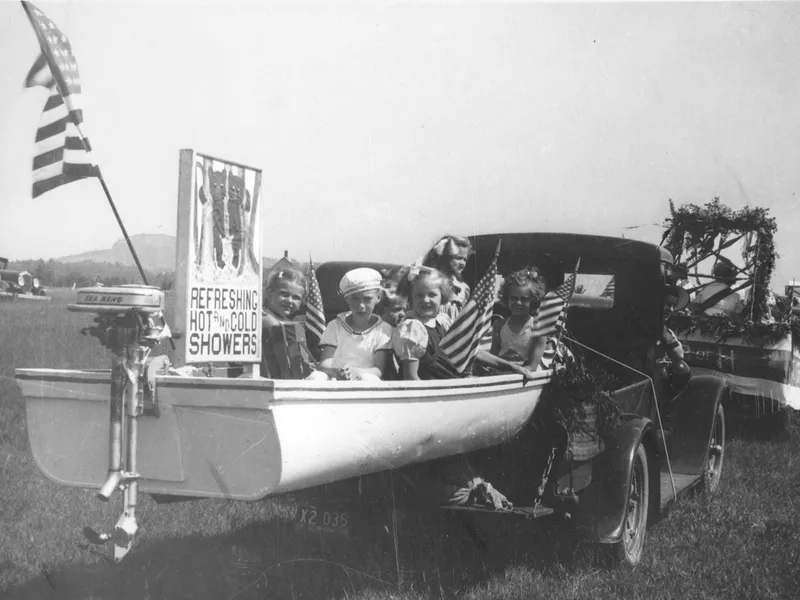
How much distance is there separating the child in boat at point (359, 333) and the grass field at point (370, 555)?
736 mm

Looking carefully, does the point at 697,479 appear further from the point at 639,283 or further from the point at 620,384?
the point at 639,283

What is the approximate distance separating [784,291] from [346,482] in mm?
10136

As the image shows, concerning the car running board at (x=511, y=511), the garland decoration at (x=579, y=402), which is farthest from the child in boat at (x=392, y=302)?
the car running board at (x=511, y=511)

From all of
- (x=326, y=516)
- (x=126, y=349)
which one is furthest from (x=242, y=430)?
(x=326, y=516)

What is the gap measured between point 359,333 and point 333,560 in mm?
1434

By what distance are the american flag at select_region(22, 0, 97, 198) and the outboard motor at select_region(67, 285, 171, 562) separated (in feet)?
3.88

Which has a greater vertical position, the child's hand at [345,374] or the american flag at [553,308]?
the american flag at [553,308]

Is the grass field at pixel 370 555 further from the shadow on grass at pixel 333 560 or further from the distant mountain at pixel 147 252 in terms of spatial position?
the distant mountain at pixel 147 252

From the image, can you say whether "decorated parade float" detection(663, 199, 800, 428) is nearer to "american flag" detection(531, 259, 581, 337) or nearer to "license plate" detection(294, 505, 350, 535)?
"american flag" detection(531, 259, 581, 337)

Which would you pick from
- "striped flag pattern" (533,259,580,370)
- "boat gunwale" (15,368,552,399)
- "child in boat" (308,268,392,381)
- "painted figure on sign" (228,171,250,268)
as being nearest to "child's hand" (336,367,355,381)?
"child in boat" (308,268,392,381)

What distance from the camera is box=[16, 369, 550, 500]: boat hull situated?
3314 millimetres

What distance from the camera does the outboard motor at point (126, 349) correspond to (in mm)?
3393

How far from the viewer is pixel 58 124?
4.51 metres

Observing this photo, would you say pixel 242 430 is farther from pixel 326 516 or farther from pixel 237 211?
pixel 326 516
